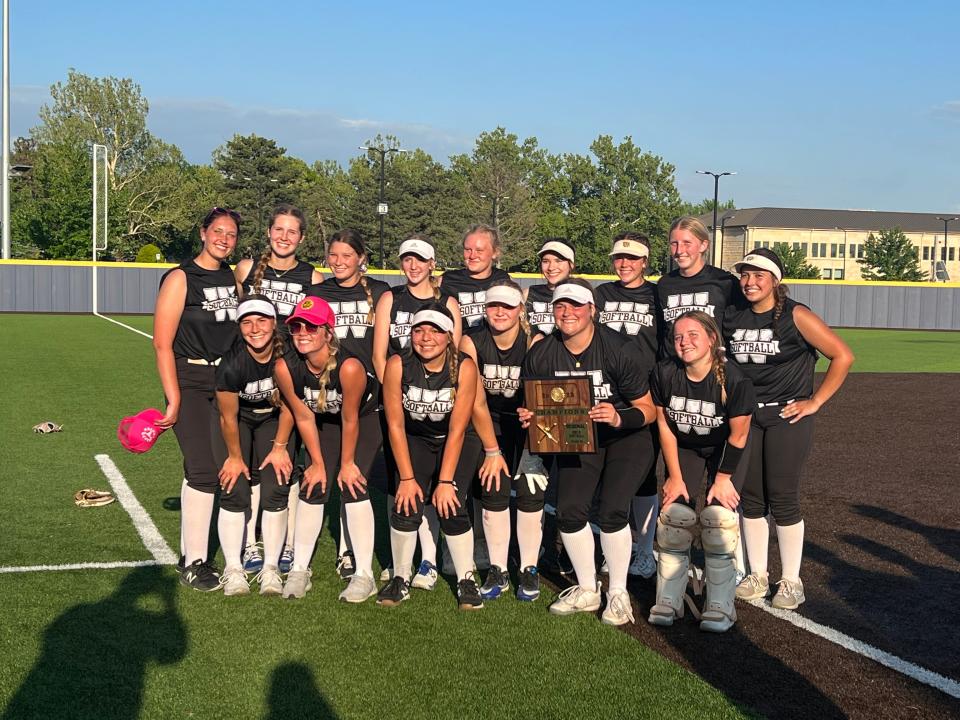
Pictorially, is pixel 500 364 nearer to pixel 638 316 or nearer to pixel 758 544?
pixel 638 316

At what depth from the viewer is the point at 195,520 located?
584cm

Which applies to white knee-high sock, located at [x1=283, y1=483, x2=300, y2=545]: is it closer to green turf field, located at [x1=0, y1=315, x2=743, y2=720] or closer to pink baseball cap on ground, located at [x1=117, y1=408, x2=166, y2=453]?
green turf field, located at [x1=0, y1=315, x2=743, y2=720]

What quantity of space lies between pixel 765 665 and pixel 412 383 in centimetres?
220

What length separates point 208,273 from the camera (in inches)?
233

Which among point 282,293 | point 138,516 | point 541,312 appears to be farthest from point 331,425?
point 138,516

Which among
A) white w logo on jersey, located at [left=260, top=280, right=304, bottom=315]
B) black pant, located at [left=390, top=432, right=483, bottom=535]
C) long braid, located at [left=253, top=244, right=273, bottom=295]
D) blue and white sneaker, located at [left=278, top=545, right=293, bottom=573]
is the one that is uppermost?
long braid, located at [left=253, top=244, right=273, bottom=295]

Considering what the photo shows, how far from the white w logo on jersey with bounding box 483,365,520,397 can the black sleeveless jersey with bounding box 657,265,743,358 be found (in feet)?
2.89

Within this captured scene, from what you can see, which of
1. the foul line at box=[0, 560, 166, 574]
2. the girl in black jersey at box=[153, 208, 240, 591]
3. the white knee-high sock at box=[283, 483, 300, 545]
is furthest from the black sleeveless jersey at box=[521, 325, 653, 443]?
the foul line at box=[0, 560, 166, 574]

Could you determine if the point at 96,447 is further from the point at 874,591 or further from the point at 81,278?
the point at 81,278

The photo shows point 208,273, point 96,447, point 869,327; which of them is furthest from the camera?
point 869,327

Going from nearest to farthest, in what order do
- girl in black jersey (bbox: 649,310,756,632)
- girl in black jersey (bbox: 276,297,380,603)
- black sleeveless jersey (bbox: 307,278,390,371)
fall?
girl in black jersey (bbox: 649,310,756,632), girl in black jersey (bbox: 276,297,380,603), black sleeveless jersey (bbox: 307,278,390,371)

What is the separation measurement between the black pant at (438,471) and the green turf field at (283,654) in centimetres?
40

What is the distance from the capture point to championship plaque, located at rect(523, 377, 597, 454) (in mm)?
5273

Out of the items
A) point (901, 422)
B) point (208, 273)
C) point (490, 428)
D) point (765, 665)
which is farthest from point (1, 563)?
point (901, 422)
